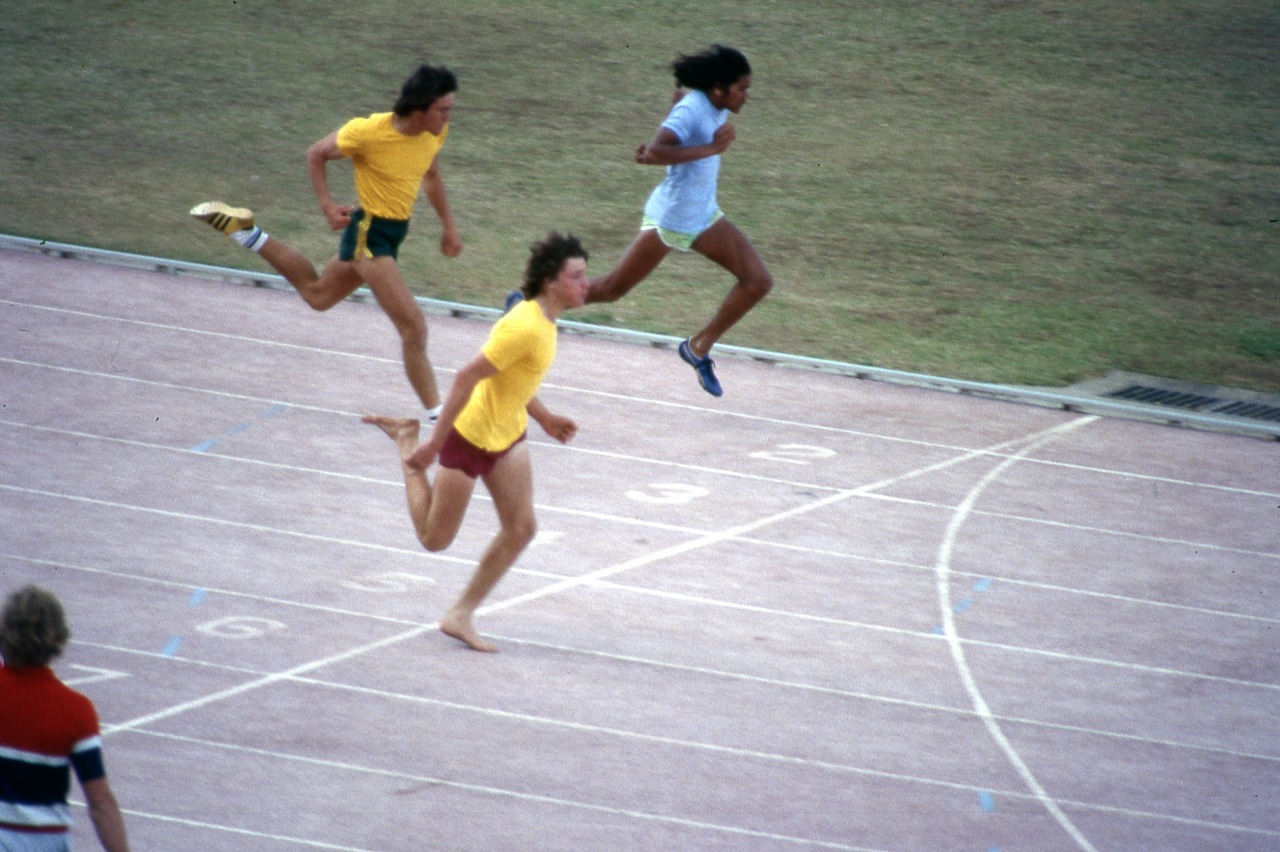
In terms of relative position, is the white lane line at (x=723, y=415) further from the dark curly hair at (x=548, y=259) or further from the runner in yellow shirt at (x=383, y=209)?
the dark curly hair at (x=548, y=259)

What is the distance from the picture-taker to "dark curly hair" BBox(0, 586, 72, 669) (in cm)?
412

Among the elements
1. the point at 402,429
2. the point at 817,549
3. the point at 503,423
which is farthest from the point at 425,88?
the point at 817,549

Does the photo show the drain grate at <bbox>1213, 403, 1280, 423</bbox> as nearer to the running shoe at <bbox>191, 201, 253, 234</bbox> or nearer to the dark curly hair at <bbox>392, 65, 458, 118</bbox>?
the dark curly hair at <bbox>392, 65, 458, 118</bbox>

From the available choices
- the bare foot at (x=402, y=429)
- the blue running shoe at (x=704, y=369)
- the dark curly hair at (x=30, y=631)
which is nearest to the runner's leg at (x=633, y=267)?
the blue running shoe at (x=704, y=369)

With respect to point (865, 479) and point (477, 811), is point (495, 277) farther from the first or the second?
point (477, 811)

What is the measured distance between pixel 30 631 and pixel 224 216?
18.3ft

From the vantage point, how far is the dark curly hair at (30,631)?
4125 millimetres

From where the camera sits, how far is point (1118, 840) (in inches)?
245

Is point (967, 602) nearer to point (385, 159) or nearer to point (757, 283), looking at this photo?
point (757, 283)

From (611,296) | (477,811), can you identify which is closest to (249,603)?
(477,811)

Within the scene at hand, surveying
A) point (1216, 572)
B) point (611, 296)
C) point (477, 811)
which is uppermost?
point (611, 296)

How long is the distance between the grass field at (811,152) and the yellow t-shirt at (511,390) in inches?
240

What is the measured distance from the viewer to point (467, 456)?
6941mm

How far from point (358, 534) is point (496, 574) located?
1694 mm
